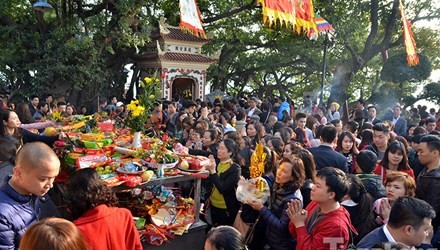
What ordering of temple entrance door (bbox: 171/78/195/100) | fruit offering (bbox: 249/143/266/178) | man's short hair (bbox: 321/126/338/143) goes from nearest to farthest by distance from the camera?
1. fruit offering (bbox: 249/143/266/178)
2. man's short hair (bbox: 321/126/338/143)
3. temple entrance door (bbox: 171/78/195/100)

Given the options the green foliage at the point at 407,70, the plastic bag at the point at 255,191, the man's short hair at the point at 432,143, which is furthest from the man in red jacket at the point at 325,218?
the green foliage at the point at 407,70

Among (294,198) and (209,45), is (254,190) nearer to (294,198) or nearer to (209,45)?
(294,198)

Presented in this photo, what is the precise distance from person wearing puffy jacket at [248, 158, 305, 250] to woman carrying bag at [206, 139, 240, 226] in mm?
633

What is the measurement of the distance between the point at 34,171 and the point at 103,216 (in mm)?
487

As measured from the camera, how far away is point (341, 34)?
50.6 ft

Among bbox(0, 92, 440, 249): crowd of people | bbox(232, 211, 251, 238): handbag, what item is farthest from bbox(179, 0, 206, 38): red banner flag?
bbox(232, 211, 251, 238): handbag

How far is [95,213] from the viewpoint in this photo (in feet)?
7.07

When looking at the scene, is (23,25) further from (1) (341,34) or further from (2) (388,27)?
(2) (388,27)

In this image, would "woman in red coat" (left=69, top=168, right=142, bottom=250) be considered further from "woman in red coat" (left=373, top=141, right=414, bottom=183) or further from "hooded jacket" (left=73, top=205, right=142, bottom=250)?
"woman in red coat" (left=373, top=141, right=414, bottom=183)

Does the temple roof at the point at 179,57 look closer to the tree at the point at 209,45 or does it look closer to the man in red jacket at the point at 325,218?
the tree at the point at 209,45

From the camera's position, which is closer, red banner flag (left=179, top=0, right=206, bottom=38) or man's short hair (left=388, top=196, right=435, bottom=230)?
man's short hair (left=388, top=196, right=435, bottom=230)

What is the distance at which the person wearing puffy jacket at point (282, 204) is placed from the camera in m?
2.90

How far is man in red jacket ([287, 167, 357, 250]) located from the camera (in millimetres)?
2320

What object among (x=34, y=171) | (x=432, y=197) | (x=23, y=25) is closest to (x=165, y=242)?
(x=34, y=171)
